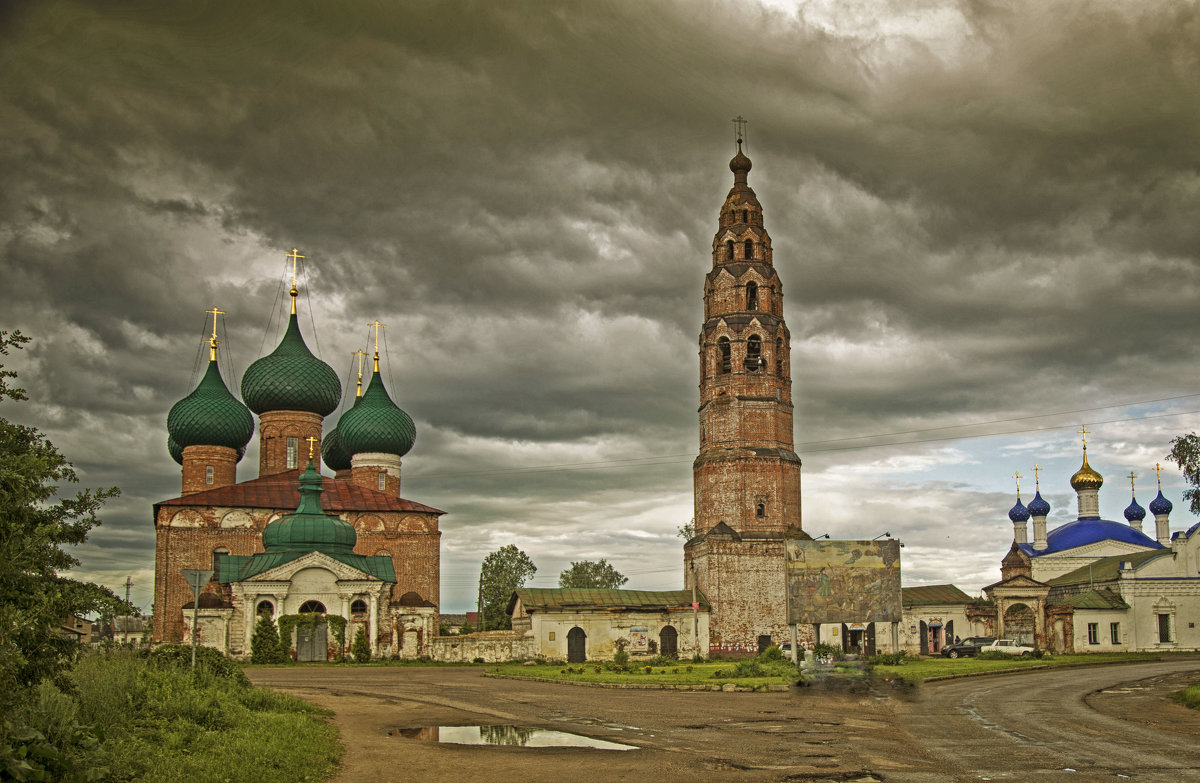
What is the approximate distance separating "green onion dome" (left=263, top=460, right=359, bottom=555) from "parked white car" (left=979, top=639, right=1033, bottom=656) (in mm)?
27990

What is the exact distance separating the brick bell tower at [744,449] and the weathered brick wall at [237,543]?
13445 mm

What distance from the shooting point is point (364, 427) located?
5675 cm

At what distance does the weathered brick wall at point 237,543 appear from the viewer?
49.5 m

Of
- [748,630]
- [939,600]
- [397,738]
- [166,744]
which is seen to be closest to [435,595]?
[748,630]

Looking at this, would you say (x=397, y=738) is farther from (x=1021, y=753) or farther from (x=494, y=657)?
(x=494, y=657)

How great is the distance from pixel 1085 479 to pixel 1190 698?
157 ft

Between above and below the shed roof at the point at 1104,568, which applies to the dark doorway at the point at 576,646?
below

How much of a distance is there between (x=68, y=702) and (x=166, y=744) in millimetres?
1468

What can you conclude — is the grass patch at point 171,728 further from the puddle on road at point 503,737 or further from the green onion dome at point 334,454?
A: the green onion dome at point 334,454

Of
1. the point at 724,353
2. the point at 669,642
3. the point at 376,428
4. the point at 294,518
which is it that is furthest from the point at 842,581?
the point at 376,428

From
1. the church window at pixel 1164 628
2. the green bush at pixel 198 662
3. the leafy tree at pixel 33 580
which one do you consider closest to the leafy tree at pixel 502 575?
the church window at pixel 1164 628

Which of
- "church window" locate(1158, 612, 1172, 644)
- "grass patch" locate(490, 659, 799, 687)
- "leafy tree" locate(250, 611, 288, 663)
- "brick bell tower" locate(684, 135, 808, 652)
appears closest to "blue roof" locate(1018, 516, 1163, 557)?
"church window" locate(1158, 612, 1172, 644)

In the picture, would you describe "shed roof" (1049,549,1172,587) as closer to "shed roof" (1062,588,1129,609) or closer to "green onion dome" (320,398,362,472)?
"shed roof" (1062,588,1129,609)

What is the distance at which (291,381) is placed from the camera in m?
55.7
